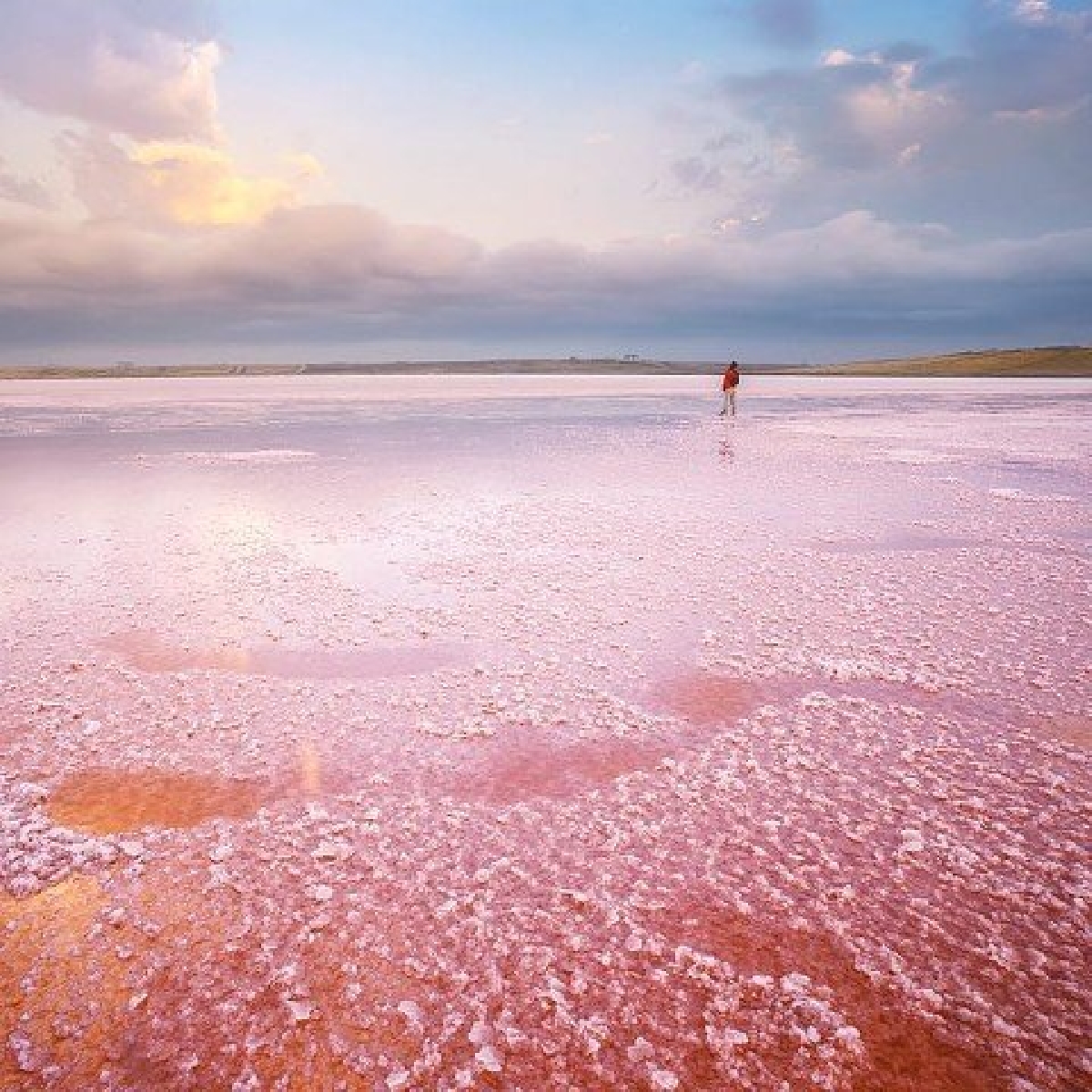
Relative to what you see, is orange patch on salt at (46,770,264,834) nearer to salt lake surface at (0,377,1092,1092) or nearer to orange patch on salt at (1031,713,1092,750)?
salt lake surface at (0,377,1092,1092)

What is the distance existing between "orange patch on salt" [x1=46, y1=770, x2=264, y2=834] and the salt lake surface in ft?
0.10

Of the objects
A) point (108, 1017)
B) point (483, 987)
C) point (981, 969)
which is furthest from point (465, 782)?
point (981, 969)

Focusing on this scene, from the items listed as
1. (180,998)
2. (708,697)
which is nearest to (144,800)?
(180,998)

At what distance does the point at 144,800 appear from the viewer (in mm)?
5168

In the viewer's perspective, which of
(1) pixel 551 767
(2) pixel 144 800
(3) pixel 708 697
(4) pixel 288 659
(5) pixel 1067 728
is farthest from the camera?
(4) pixel 288 659

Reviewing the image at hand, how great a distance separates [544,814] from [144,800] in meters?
2.65

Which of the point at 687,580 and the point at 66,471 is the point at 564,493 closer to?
the point at 687,580

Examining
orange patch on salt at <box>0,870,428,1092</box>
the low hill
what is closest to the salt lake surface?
orange patch on salt at <box>0,870,428,1092</box>

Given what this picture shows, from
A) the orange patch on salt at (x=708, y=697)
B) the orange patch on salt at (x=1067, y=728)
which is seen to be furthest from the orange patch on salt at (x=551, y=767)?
the orange patch on salt at (x=1067, y=728)

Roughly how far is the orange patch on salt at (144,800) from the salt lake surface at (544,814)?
0.03 m

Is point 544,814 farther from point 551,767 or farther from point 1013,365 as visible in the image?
point 1013,365

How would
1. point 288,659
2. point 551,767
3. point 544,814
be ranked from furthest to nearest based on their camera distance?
point 288,659 → point 551,767 → point 544,814

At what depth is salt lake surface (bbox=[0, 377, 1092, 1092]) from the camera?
132 inches

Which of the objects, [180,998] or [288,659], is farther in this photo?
[288,659]
